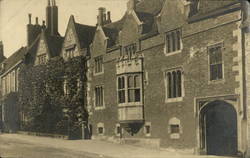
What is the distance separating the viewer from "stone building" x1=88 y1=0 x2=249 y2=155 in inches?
261

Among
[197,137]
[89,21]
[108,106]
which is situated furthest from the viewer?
[108,106]

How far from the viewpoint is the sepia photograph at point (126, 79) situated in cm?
679

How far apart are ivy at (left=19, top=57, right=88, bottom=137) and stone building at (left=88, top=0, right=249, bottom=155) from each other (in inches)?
17.9

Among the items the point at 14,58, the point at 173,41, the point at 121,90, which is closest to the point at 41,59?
the point at 14,58

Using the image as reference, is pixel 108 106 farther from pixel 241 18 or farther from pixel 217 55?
pixel 241 18

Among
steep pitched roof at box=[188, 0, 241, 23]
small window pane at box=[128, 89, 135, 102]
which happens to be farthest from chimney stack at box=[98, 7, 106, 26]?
steep pitched roof at box=[188, 0, 241, 23]

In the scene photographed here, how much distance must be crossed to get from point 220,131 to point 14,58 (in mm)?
5922

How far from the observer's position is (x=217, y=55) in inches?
280

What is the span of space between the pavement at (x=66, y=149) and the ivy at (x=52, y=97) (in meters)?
0.40

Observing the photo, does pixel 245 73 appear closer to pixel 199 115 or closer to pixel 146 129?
pixel 199 115

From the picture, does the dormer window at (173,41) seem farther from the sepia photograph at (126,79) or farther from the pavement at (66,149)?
the pavement at (66,149)

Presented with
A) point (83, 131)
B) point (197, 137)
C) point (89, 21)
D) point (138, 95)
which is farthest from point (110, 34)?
point (197, 137)

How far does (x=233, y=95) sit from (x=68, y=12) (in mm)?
3796

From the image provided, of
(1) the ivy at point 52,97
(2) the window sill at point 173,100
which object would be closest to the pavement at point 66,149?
(1) the ivy at point 52,97
